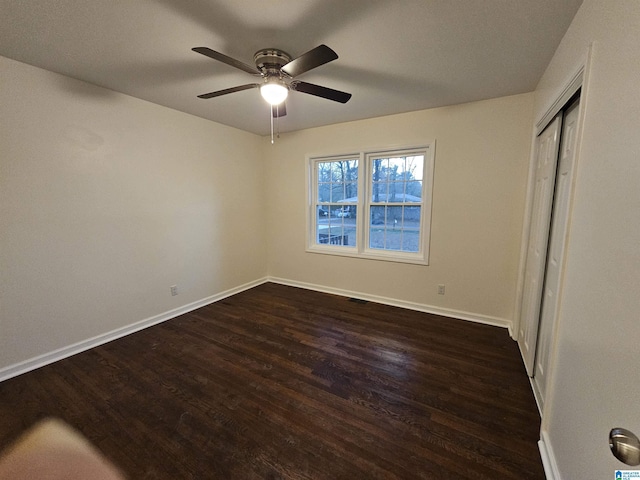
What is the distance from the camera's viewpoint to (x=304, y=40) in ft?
5.78

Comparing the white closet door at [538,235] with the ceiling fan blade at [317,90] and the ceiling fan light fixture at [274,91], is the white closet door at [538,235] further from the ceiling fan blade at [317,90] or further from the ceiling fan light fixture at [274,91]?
the ceiling fan light fixture at [274,91]

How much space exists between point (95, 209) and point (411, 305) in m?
3.70

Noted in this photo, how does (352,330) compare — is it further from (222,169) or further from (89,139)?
(89,139)

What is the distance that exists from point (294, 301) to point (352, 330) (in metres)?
1.11

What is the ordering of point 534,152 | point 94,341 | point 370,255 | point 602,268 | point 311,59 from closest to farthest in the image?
point 602,268, point 311,59, point 534,152, point 94,341, point 370,255

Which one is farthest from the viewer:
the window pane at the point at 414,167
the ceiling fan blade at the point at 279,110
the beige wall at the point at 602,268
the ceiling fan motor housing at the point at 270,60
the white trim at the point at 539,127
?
the window pane at the point at 414,167

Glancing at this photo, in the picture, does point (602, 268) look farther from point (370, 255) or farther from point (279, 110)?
point (370, 255)

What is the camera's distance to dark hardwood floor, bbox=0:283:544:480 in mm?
1415

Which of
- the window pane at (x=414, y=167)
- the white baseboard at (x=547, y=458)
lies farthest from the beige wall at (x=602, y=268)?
the window pane at (x=414, y=167)

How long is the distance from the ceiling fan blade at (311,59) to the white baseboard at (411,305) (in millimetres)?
2914

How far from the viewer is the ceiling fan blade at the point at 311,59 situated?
140cm

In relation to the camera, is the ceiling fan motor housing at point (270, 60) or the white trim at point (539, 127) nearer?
the white trim at point (539, 127)

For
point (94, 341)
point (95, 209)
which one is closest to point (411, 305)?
point (94, 341)

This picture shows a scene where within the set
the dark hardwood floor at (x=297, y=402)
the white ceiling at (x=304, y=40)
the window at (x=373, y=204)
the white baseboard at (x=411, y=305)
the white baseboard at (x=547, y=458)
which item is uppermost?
the white ceiling at (x=304, y=40)
